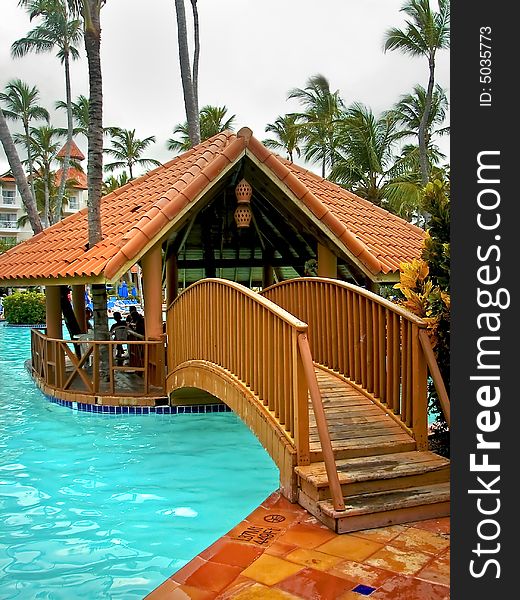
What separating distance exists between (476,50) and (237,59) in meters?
30.8

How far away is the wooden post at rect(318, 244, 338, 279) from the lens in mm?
12320

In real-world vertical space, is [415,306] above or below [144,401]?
above

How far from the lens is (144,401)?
1129 centimetres

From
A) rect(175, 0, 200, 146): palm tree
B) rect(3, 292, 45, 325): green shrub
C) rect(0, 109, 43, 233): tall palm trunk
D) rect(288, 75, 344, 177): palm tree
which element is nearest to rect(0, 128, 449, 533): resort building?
rect(0, 109, 43, 233): tall palm trunk

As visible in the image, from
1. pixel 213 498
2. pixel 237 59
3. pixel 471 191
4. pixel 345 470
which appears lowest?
pixel 213 498

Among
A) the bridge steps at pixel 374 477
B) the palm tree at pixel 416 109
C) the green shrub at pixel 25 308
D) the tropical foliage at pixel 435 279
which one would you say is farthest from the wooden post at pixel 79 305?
the palm tree at pixel 416 109

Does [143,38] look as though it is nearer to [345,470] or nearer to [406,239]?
[406,239]

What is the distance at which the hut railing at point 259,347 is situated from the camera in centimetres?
540

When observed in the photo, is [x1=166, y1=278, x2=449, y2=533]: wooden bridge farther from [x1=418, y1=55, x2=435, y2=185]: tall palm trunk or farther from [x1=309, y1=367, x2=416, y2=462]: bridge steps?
[x1=418, y1=55, x2=435, y2=185]: tall palm trunk

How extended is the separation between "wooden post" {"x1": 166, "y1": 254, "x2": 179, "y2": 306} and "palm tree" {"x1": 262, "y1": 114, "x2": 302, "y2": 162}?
79.3 ft

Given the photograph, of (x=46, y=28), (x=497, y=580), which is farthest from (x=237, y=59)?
(x=497, y=580)

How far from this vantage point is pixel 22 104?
44500 millimetres

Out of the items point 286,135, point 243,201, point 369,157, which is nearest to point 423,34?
point 369,157

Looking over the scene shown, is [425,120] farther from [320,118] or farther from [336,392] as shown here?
[336,392]
